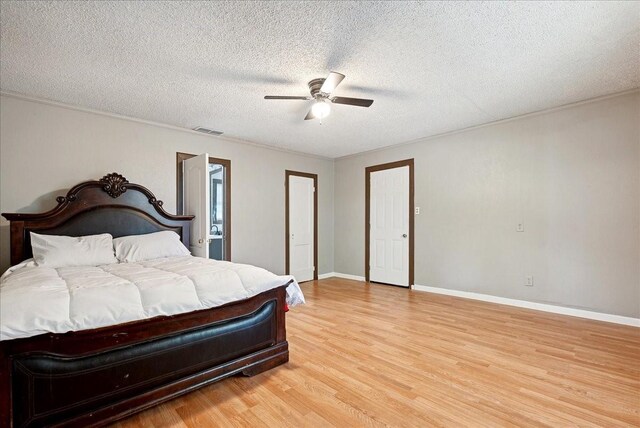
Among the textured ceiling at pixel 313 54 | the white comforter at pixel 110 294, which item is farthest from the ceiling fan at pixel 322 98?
the white comforter at pixel 110 294

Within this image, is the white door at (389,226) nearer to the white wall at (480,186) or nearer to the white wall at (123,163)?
the white wall at (480,186)

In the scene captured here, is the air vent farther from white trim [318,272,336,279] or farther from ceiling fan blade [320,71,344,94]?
white trim [318,272,336,279]

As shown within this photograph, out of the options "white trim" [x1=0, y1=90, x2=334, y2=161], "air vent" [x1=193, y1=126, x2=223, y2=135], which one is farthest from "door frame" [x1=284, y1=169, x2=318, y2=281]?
"air vent" [x1=193, y1=126, x2=223, y2=135]

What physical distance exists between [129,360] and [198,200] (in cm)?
237

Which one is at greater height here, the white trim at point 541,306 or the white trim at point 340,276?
the white trim at point 541,306

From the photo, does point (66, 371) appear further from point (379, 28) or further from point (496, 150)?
point (496, 150)

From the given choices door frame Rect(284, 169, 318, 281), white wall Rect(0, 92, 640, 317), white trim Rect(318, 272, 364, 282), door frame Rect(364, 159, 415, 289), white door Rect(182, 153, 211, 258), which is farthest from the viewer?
white trim Rect(318, 272, 364, 282)

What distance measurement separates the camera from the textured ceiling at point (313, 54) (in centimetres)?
193

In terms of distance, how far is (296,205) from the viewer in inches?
225

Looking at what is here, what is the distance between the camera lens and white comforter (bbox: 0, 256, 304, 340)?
Answer: 149 centimetres

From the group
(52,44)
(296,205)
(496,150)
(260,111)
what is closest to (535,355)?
(496,150)

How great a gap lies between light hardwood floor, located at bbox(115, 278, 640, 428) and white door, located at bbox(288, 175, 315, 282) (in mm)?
2122

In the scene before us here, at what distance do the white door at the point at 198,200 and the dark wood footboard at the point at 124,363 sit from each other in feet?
5.76

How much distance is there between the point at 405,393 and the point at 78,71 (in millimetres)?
3670
